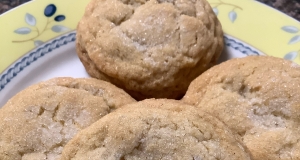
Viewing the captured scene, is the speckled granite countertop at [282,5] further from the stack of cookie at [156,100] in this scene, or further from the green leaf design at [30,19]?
the stack of cookie at [156,100]

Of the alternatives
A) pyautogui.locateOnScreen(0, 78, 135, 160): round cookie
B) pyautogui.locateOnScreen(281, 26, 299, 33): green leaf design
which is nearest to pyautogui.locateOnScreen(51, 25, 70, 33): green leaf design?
pyautogui.locateOnScreen(0, 78, 135, 160): round cookie

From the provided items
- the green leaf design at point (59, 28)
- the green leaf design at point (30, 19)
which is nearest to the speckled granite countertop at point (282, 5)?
the green leaf design at point (30, 19)

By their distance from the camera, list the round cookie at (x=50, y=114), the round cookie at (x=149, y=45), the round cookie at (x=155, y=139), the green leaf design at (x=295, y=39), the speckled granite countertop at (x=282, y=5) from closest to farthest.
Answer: the round cookie at (x=155, y=139), the round cookie at (x=50, y=114), the round cookie at (x=149, y=45), the green leaf design at (x=295, y=39), the speckled granite countertop at (x=282, y=5)

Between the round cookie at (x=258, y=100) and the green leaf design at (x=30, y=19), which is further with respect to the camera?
the green leaf design at (x=30, y=19)

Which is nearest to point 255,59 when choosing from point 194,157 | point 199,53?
point 199,53

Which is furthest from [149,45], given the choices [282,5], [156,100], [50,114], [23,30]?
[282,5]

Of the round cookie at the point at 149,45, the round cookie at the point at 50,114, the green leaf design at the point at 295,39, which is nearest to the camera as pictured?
the round cookie at the point at 50,114

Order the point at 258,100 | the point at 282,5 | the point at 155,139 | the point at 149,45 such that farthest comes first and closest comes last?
1. the point at 282,5
2. the point at 149,45
3. the point at 258,100
4. the point at 155,139

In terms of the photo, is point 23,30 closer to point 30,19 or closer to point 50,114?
point 30,19

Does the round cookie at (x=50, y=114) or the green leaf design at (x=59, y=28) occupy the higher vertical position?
the green leaf design at (x=59, y=28)
